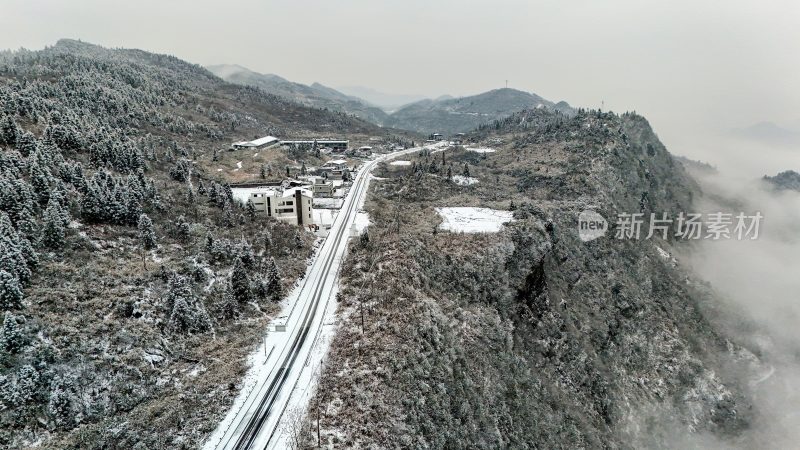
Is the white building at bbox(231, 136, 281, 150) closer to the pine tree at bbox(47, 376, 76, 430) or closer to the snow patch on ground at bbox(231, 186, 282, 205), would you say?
the snow patch on ground at bbox(231, 186, 282, 205)

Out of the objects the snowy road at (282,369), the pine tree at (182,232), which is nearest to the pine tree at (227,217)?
the pine tree at (182,232)

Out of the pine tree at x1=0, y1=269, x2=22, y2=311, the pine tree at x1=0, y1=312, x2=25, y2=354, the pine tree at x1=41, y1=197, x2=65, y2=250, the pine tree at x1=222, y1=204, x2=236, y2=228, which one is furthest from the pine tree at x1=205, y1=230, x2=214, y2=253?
the pine tree at x1=0, y1=312, x2=25, y2=354

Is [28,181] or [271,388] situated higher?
[28,181]

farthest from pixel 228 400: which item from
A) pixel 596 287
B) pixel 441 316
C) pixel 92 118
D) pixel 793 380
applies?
pixel 793 380

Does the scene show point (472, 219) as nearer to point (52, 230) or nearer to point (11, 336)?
point (52, 230)

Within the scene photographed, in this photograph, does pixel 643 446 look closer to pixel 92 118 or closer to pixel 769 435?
pixel 769 435

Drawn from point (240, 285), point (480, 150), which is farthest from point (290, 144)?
point (240, 285)

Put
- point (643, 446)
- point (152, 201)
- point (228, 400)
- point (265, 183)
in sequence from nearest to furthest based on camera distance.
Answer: point (228, 400) < point (152, 201) < point (643, 446) < point (265, 183)
